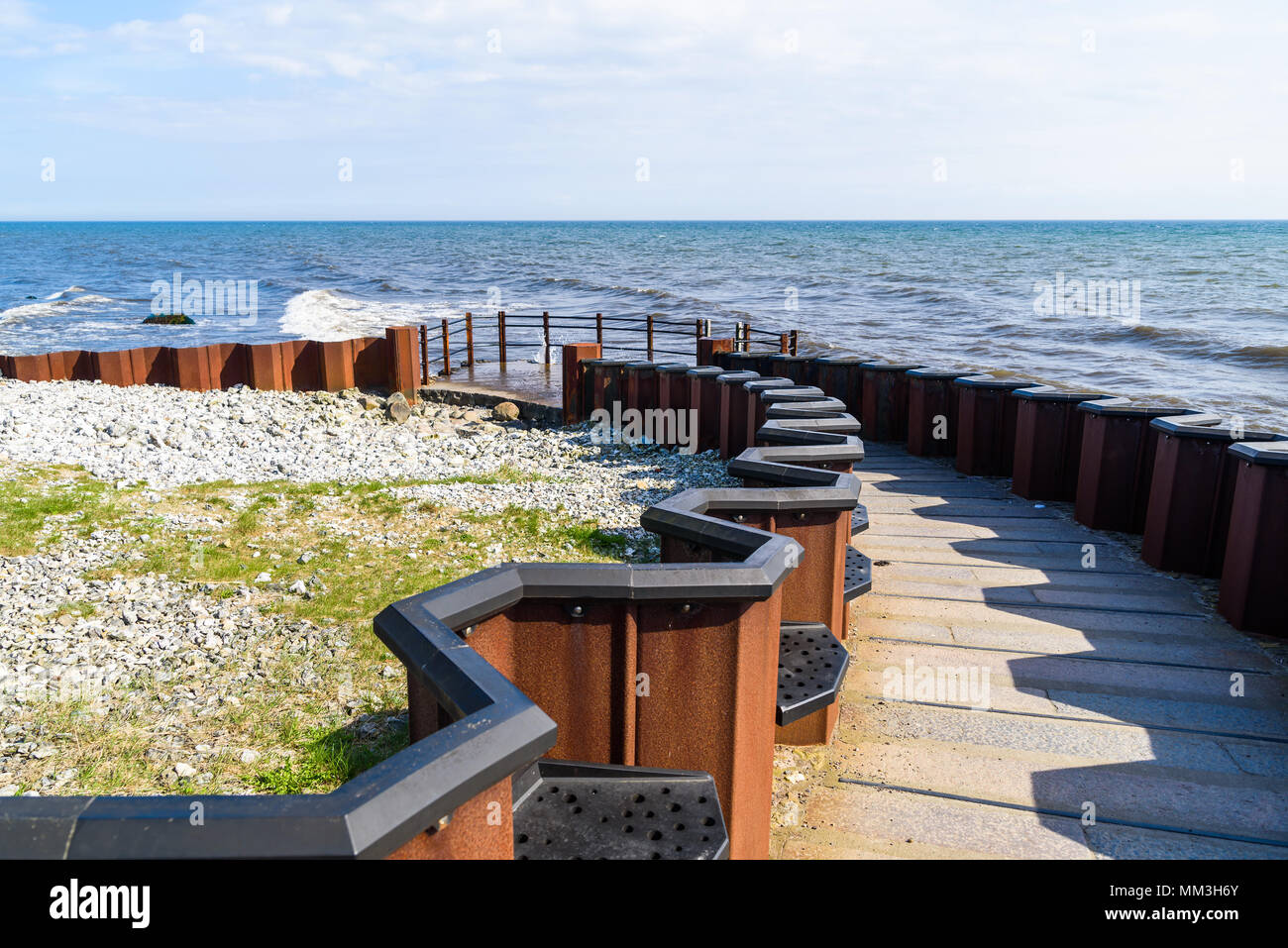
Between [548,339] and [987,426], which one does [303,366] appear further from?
[987,426]

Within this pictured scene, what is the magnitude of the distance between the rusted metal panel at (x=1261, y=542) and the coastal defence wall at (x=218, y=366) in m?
16.2

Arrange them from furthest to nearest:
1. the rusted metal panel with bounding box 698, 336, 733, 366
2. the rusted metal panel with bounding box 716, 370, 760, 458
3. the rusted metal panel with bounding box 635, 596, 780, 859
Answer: the rusted metal panel with bounding box 698, 336, 733, 366 < the rusted metal panel with bounding box 716, 370, 760, 458 < the rusted metal panel with bounding box 635, 596, 780, 859

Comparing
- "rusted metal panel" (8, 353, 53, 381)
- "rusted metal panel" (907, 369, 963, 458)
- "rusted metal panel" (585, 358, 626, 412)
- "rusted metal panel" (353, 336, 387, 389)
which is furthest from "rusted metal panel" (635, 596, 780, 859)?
"rusted metal panel" (8, 353, 53, 381)

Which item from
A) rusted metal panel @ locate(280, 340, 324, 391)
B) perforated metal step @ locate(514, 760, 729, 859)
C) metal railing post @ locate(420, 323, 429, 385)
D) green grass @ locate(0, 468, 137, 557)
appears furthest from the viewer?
metal railing post @ locate(420, 323, 429, 385)

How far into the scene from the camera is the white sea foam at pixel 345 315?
105 ft

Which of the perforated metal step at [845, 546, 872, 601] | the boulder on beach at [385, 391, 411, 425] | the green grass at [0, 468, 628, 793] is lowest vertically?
the boulder on beach at [385, 391, 411, 425]

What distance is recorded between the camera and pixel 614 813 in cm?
309

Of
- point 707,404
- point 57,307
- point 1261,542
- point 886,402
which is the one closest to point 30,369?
point 707,404

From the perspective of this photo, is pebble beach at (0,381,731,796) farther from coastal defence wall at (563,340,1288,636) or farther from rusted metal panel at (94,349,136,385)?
coastal defence wall at (563,340,1288,636)

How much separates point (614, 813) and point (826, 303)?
4428cm

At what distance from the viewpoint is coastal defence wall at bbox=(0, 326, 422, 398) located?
17.8 metres

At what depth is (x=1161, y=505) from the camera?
23.6ft

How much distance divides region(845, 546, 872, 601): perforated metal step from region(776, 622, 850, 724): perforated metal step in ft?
2.26

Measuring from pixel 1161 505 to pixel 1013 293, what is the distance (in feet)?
147
